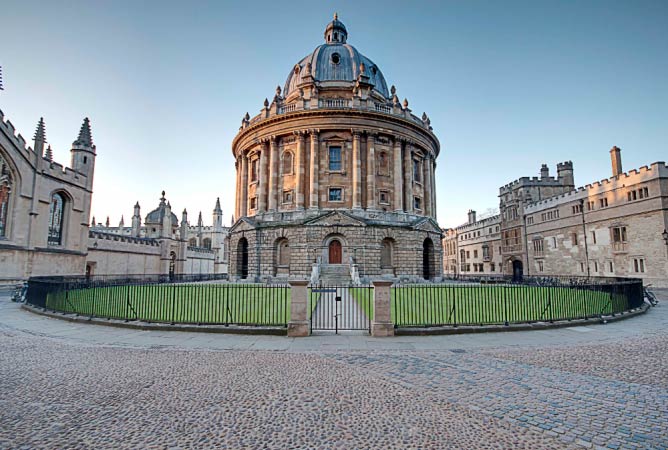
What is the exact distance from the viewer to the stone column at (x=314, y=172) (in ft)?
107

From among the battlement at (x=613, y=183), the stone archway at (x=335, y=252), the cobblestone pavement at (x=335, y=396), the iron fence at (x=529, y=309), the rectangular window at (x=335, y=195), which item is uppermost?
the battlement at (x=613, y=183)

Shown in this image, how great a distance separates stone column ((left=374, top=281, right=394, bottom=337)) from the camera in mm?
10164

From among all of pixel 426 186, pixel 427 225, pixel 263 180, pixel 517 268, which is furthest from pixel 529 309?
pixel 517 268

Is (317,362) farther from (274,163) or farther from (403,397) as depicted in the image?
(274,163)

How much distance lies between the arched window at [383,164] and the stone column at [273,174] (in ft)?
33.0

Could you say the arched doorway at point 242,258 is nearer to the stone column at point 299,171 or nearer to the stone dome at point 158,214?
the stone column at point 299,171

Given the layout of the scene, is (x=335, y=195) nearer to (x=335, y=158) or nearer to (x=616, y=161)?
(x=335, y=158)

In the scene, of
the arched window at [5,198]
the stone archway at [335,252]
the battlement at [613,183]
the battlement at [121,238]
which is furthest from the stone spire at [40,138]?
the battlement at [613,183]

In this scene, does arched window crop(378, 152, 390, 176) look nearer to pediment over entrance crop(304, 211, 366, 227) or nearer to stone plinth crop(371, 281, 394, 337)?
pediment over entrance crop(304, 211, 366, 227)

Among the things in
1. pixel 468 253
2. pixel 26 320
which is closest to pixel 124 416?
pixel 26 320

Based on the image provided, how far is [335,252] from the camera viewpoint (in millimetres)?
31109

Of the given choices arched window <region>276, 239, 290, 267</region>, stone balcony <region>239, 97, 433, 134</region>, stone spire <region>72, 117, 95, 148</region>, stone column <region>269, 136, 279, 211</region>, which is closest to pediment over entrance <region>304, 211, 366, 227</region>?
arched window <region>276, 239, 290, 267</region>

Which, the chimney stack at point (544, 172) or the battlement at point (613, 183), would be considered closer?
the battlement at point (613, 183)

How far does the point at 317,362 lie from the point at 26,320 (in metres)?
12.0
